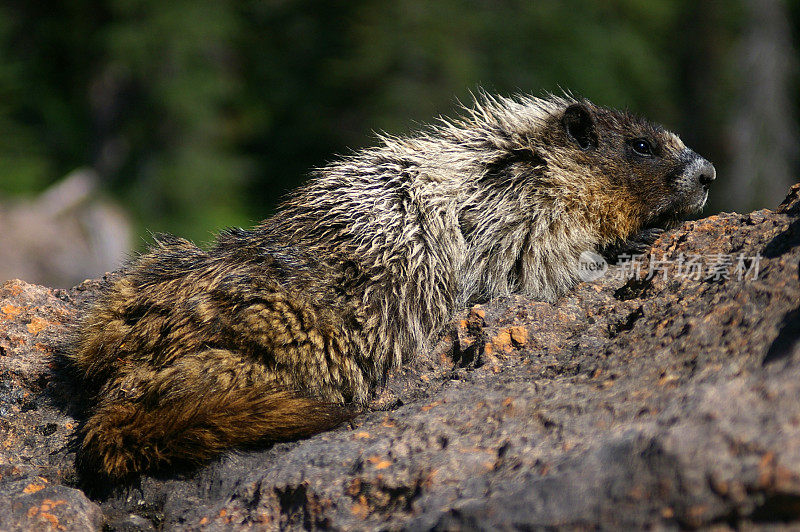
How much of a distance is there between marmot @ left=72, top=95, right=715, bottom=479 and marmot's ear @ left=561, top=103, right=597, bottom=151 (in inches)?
0.5

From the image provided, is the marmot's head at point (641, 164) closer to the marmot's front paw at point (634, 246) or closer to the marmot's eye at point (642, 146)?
the marmot's eye at point (642, 146)

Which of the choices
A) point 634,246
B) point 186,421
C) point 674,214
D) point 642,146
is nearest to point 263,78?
point 642,146

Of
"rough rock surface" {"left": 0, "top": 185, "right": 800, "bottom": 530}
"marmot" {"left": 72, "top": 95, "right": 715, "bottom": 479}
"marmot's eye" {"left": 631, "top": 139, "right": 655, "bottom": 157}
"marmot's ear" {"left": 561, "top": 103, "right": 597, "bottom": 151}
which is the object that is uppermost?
"marmot's ear" {"left": 561, "top": 103, "right": 597, "bottom": 151}

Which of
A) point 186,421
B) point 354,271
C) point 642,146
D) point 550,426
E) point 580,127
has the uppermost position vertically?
point 580,127

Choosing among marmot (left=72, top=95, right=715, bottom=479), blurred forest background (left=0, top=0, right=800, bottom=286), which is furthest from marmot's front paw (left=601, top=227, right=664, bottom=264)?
blurred forest background (left=0, top=0, right=800, bottom=286)

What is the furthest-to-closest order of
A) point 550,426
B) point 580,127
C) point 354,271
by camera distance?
point 580,127 → point 354,271 → point 550,426

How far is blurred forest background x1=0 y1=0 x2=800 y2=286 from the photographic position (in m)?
14.5

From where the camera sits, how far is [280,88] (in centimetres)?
Result: 1675

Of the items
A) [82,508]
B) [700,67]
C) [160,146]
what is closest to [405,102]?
[160,146]

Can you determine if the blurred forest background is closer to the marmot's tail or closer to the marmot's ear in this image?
the marmot's ear

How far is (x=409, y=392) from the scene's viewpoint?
4.27 meters

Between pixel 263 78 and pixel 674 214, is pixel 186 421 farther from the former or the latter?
pixel 263 78

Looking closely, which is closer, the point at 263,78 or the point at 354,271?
the point at 354,271

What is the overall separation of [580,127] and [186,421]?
3.20m
